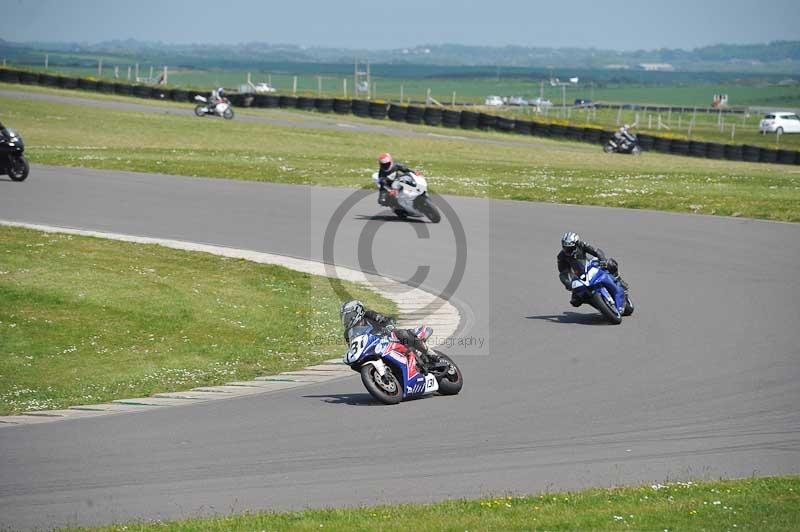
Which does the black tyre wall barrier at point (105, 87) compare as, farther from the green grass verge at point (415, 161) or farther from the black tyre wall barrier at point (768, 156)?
the black tyre wall barrier at point (768, 156)

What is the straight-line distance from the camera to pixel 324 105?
68.5m

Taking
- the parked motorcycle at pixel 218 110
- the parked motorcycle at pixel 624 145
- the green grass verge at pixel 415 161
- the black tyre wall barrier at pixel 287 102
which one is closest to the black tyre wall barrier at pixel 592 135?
the green grass verge at pixel 415 161

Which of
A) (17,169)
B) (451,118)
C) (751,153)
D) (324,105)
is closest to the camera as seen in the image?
(17,169)

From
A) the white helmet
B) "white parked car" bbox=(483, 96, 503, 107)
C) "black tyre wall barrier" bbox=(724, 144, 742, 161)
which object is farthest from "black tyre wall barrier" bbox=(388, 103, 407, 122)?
the white helmet

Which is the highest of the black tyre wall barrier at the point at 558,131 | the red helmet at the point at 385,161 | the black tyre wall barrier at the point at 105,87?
the black tyre wall barrier at the point at 105,87

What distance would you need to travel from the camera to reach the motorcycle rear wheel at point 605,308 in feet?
56.6

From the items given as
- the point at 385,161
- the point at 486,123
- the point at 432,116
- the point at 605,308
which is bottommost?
the point at 605,308

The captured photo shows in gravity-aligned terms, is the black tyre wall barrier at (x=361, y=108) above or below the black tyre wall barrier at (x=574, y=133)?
above

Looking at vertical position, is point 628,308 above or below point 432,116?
below

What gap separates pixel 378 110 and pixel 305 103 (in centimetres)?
502

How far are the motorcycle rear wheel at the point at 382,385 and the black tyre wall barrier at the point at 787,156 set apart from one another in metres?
39.9

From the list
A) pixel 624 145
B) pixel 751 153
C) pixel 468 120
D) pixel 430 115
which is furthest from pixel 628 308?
pixel 430 115

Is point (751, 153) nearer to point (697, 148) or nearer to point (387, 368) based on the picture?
point (697, 148)

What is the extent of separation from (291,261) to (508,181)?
1475 cm
